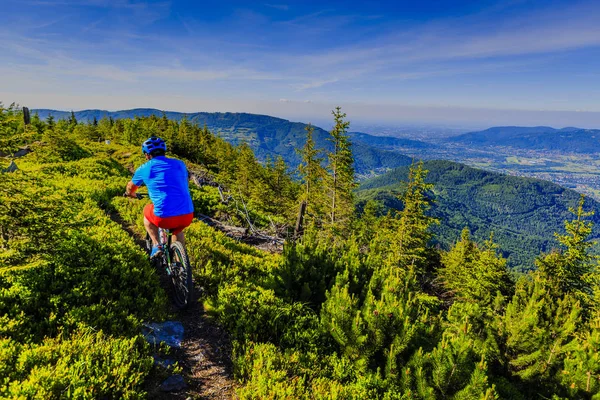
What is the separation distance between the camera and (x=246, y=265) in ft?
28.1

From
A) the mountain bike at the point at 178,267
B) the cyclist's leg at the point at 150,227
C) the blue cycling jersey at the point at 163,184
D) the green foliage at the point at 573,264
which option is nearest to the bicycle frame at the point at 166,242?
the mountain bike at the point at 178,267

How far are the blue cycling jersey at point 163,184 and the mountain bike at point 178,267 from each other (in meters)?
0.65

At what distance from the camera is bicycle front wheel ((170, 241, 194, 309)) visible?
5.85 m

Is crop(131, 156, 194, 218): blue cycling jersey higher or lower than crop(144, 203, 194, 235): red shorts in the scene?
higher

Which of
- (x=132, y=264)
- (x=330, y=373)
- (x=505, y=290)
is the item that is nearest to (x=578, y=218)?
(x=505, y=290)

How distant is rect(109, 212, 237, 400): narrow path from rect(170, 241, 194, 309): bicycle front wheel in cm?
28

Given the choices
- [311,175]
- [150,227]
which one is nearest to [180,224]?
[150,227]

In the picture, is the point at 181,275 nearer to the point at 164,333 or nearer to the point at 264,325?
the point at 164,333

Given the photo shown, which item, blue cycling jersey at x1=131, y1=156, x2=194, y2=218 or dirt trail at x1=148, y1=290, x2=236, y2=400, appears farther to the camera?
blue cycling jersey at x1=131, y1=156, x2=194, y2=218

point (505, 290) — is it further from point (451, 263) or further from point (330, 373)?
point (330, 373)

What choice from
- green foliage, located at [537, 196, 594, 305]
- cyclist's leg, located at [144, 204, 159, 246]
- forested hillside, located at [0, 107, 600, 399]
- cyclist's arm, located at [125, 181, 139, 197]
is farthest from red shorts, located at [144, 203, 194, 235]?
green foliage, located at [537, 196, 594, 305]

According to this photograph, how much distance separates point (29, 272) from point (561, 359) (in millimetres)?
10502

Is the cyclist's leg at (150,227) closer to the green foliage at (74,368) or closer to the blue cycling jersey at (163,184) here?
the blue cycling jersey at (163,184)

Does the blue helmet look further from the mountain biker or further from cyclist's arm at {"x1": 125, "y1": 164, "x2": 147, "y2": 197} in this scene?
cyclist's arm at {"x1": 125, "y1": 164, "x2": 147, "y2": 197}
